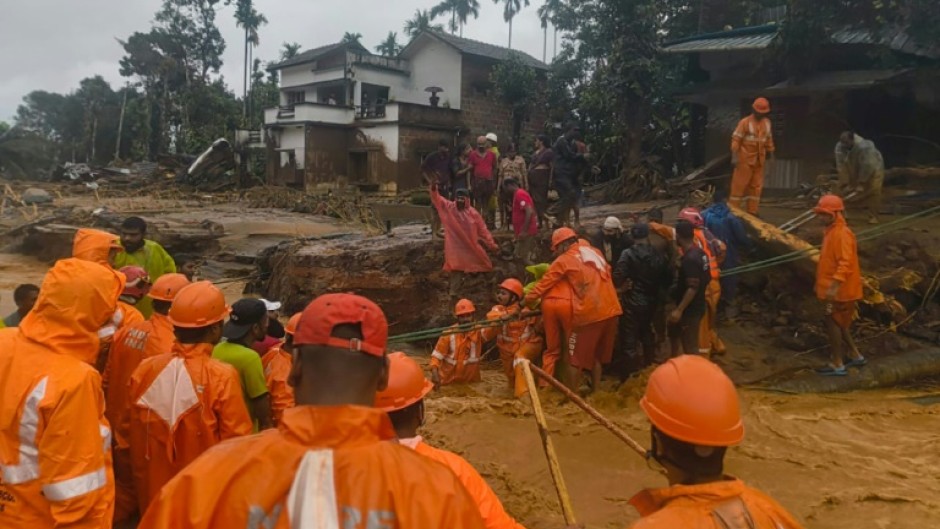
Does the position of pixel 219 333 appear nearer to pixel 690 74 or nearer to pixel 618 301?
pixel 618 301

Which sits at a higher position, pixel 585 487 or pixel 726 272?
pixel 726 272

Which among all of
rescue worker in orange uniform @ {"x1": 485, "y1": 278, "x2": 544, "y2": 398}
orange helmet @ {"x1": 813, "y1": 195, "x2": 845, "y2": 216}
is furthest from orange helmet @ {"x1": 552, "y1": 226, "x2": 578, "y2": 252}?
orange helmet @ {"x1": 813, "y1": 195, "x2": 845, "y2": 216}

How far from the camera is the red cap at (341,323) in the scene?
1.57m

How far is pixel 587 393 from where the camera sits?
7027 millimetres

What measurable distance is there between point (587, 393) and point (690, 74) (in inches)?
423

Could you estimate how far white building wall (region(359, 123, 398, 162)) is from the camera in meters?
27.2

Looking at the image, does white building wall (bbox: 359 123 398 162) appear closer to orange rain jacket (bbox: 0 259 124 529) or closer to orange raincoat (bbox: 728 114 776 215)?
orange raincoat (bbox: 728 114 776 215)

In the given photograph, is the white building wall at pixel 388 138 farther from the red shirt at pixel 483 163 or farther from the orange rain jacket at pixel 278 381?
the orange rain jacket at pixel 278 381

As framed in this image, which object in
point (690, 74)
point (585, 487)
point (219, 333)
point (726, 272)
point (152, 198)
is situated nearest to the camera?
point (219, 333)

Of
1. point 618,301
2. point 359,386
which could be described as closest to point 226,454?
point 359,386

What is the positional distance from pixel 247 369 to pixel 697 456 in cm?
238

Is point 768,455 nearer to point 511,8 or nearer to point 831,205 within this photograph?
point 831,205

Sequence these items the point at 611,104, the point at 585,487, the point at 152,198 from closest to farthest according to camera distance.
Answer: the point at 585,487, the point at 611,104, the point at 152,198

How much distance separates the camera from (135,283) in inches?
183
